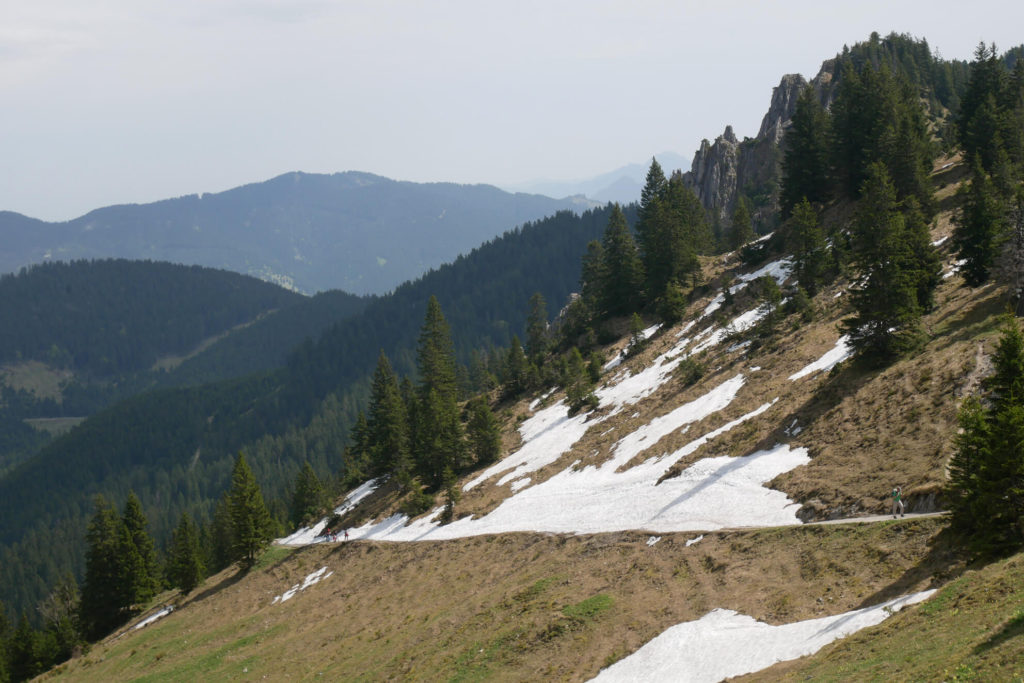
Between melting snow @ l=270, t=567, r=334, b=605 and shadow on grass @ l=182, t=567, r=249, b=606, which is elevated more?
melting snow @ l=270, t=567, r=334, b=605

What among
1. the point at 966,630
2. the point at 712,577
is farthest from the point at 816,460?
the point at 966,630

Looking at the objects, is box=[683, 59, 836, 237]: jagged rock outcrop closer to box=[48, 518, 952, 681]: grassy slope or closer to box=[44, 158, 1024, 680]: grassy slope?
box=[44, 158, 1024, 680]: grassy slope

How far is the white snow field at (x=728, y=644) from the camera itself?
20.6 m

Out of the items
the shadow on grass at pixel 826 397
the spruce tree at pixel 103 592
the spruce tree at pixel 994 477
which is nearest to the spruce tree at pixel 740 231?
the shadow on grass at pixel 826 397

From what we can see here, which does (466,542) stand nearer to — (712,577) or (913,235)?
(712,577)

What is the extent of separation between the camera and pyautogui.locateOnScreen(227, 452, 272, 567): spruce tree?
6462cm

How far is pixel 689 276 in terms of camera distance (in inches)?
3268

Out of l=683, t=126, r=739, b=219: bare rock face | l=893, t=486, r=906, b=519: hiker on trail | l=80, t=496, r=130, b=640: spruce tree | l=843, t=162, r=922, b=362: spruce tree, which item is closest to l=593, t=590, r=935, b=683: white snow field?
l=893, t=486, r=906, b=519: hiker on trail

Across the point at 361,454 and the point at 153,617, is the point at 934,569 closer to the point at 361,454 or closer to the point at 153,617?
the point at 153,617

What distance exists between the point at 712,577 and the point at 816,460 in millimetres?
8889

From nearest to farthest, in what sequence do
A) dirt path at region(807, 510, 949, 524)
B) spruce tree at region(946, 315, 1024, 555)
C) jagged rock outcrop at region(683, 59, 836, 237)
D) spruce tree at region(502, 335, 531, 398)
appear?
spruce tree at region(946, 315, 1024, 555) < dirt path at region(807, 510, 949, 524) < spruce tree at region(502, 335, 531, 398) < jagged rock outcrop at region(683, 59, 836, 237)

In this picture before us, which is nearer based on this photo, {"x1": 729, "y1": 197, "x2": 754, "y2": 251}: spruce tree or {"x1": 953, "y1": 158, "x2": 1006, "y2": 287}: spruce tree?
{"x1": 953, "y1": 158, "x2": 1006, "y2": 287}: spruce tree

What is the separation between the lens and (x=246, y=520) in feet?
212

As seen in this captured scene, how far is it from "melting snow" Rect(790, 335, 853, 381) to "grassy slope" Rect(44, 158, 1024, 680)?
3.30ft
